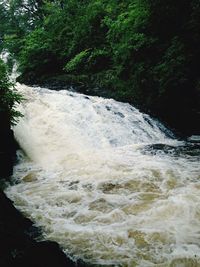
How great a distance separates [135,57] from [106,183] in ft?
20.1

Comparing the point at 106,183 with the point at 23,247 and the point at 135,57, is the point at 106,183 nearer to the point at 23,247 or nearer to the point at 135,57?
the point at 23,247

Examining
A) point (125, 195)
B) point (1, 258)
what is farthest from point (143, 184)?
point (1, 258)

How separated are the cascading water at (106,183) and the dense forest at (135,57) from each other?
0.91 m

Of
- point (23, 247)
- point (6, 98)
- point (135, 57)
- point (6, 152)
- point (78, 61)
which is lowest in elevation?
point (23, 247)

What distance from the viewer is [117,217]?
5.32 meters

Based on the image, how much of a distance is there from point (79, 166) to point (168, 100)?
15.0 ft

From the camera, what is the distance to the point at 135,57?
1146 cm

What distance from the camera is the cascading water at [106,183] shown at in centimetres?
453

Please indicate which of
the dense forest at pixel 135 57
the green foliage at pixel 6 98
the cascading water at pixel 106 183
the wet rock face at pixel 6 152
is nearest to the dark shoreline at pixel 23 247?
the cascading water at pixel 106 183

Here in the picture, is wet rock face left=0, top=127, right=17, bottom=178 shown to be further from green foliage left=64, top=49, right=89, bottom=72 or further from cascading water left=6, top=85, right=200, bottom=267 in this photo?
green foliage left=64, top=49, right=89, bottom=72

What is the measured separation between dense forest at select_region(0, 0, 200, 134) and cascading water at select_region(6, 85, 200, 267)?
0.91 m

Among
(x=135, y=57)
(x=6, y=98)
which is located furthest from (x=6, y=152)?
(x=135, y=57)

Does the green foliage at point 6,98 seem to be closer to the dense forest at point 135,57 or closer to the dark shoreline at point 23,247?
the dark shoreline at point 23,247

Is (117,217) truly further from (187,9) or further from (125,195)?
(187,9)
